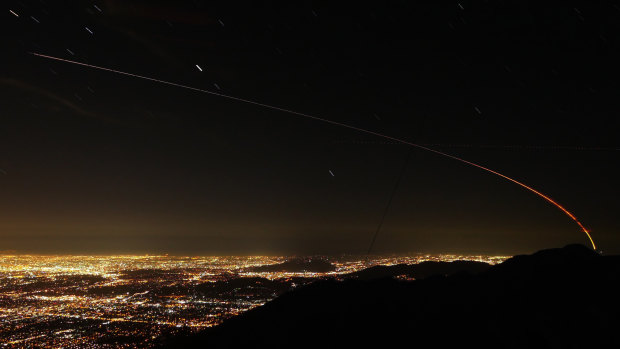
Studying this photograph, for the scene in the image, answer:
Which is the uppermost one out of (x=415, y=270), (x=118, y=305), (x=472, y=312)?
(x=472, y=312)

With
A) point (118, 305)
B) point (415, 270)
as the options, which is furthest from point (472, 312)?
point (118, 305)

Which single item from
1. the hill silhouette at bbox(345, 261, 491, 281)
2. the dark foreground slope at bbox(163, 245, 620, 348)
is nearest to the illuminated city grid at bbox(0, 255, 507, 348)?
the hill silhouette at bbox(345, 261, 491, 281)

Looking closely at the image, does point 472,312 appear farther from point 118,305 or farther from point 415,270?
point 118,305

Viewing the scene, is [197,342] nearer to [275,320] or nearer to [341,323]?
[275,320]

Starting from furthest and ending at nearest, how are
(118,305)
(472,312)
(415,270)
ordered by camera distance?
(118,305) → (415,270) → (472,312)

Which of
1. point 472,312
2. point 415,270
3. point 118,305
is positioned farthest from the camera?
point 118,305

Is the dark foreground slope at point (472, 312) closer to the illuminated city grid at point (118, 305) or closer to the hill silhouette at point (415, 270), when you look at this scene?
the illuminated city grid at point (118, 305)

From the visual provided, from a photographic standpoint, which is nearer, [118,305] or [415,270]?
[415,270]

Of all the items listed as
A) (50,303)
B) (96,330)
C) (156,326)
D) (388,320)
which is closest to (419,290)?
(388,320)
